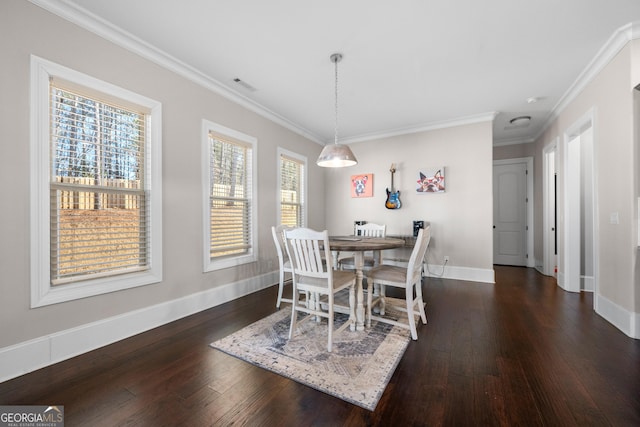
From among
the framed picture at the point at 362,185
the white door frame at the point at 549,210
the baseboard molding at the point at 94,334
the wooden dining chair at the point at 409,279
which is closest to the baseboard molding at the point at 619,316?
the wooden dining chair at the point at 409,279

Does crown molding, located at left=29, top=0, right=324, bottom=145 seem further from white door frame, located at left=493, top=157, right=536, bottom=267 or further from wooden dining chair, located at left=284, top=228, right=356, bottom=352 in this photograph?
white door frame, located at left=493, top=157, right=536, bottom=267

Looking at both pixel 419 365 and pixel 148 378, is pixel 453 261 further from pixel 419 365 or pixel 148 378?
pixel 148 378

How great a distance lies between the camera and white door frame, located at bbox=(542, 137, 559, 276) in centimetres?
448

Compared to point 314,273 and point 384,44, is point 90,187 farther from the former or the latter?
point 384,44

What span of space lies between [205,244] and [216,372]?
158 cm

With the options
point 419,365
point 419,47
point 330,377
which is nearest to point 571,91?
point 419,47

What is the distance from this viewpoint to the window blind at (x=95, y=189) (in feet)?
6.57

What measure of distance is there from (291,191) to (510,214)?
4.71 m

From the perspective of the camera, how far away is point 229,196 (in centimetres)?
346

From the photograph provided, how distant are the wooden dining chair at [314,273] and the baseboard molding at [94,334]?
1324mm

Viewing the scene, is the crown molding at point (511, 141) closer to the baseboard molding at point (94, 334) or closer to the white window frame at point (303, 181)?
the white window frame at point (303, 181)

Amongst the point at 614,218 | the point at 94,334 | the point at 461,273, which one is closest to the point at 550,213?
the point at 461,273

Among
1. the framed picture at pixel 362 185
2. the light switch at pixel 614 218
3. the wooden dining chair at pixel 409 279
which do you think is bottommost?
the wooden dining chair at pixel 409 279

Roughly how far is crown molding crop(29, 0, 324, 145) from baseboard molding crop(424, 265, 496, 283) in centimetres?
389
